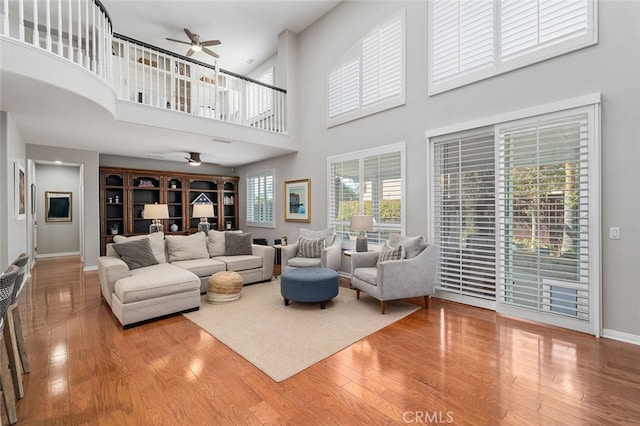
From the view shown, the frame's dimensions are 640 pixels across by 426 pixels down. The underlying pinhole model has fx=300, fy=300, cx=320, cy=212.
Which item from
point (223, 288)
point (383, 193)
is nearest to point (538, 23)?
point (383, 193)

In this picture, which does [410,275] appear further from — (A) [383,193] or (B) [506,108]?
(B) [506,108]

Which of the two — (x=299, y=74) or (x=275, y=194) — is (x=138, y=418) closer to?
(x=275, y=194)

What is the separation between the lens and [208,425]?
6.00 ft

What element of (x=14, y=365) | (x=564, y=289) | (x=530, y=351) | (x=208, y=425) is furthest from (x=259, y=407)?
(x=564, y=289)

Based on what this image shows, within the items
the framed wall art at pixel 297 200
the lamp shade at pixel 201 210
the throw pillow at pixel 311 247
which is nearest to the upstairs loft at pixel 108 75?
the framed wall art at pixel 297 200

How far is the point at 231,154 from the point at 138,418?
5951 mm

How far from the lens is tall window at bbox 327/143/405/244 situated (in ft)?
15.7

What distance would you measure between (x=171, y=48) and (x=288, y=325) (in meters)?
7.45

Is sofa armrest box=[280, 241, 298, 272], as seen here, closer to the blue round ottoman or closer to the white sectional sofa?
the white sectional sofa

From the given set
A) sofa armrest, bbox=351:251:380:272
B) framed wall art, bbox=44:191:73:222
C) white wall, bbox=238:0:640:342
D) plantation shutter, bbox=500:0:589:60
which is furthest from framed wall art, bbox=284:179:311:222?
framed wall art, bbox=44:191:73:222

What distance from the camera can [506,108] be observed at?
3.62m

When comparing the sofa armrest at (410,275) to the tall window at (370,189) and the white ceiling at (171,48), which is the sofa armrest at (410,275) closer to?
the tall window at (370,189)

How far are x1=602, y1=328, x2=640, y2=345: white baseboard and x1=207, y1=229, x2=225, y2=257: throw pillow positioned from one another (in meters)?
5.14

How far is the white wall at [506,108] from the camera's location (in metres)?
2.85
